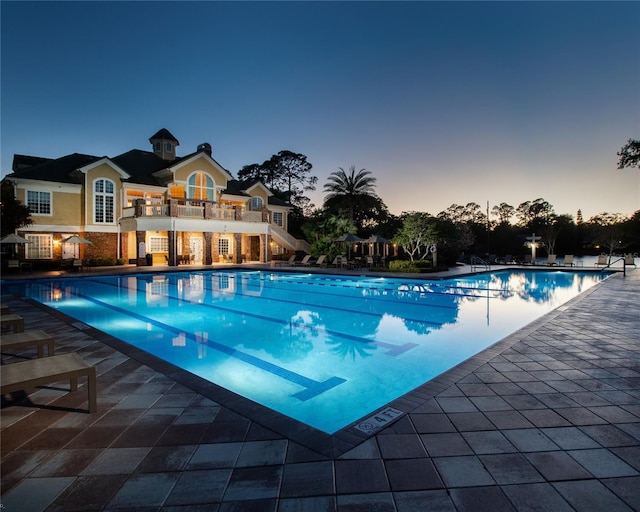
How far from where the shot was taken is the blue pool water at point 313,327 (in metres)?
5.37

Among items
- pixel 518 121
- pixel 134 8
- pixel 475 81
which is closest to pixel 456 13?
pixel 475 81

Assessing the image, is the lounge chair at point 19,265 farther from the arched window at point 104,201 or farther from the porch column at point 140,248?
the porch column at point 140,248

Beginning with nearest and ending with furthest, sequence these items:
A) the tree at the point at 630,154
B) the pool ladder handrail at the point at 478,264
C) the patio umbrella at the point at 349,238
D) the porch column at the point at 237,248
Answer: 1. the tree at the point at 630,154
2. the pool ladder handrail at the point at 478,264
3. the patio umbrella at the point at 349,238
4. the porch column at the point at 237,248

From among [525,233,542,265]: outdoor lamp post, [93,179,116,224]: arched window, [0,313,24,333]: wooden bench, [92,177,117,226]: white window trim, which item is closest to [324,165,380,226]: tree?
[525,233,542,265]: outdoor lamp post

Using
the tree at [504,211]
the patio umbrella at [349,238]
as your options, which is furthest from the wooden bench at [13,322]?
the tree at [504,211]

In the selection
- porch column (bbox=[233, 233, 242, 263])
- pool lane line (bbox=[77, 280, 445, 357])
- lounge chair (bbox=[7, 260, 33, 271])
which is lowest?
pool lane line (bbox=[77, 280, 445, 357])

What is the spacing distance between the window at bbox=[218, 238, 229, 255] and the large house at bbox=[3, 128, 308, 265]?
88 millimetres

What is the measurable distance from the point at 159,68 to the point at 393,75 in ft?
52.9

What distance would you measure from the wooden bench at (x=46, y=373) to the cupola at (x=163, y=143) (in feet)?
102

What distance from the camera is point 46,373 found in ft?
10.6

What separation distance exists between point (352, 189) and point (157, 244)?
18790mm

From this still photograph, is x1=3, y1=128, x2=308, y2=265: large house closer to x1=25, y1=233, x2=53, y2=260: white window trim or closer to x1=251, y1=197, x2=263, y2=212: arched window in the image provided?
x1=25, y1=233, x2=53, y2=260: white window trim

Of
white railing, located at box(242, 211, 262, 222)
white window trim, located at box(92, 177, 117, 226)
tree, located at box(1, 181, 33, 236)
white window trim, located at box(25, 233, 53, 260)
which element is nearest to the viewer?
tree, located at box(1, 181, 33, 236)

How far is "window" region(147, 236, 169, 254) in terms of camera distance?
26469mm
